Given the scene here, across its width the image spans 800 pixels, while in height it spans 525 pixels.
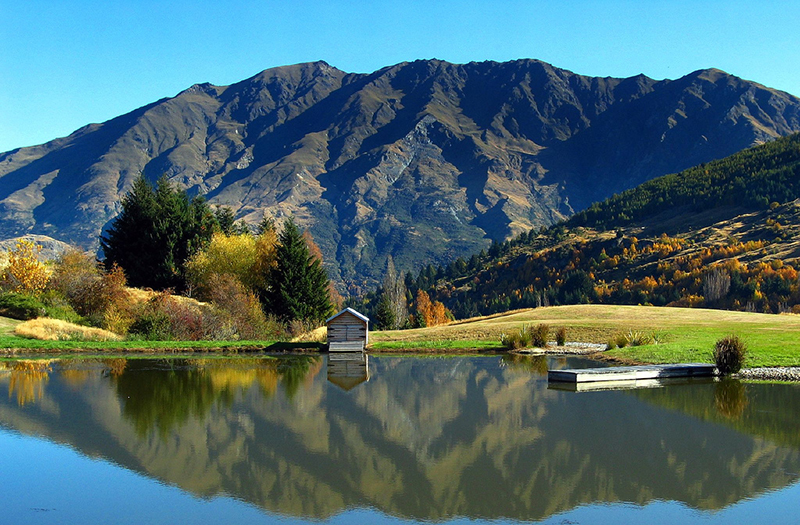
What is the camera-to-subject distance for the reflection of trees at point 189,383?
20422mm

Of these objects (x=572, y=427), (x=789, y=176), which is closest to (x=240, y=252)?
(x=572, y=427)

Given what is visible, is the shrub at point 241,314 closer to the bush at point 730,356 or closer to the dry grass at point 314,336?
the dry grass at point 314,336

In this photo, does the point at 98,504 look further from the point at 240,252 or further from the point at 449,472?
the point at 240,252

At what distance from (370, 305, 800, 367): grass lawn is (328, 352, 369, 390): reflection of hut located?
332 cm

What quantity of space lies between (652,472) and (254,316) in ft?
118

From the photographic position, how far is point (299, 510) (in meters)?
12.9

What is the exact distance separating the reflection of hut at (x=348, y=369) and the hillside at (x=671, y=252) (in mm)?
64565

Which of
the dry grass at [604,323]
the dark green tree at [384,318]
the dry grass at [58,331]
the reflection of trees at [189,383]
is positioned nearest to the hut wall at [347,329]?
the reflection of trees at [189,383]

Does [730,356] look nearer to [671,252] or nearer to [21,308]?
[21,308]

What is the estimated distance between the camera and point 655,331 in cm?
4000

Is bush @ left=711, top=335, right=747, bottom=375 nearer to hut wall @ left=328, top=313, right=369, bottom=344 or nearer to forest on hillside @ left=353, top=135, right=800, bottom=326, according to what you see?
hut wall @ left=328, top=313, right=369, bottom=344

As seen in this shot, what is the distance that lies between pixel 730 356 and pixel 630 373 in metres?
3.98

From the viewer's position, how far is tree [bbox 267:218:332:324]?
50.7 m

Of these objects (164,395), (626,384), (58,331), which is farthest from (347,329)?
(626,384)
